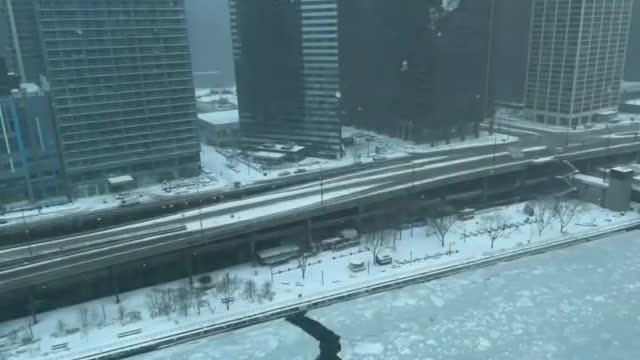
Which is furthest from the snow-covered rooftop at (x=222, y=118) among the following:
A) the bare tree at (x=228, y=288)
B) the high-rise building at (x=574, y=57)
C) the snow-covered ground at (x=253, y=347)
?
the snow-covered ground at (x=253, y=347)

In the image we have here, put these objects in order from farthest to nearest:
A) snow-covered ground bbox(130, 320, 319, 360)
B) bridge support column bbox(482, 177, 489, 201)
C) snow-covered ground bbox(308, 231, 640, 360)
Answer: bridge support column bbox(482, 177, 489, 201) → snow-covered ground bbox(130, 320, 319, 360) → snow-covered ground bbox(308, 231, 640, 360)

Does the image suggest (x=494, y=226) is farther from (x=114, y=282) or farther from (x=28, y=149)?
(x=28, y=149)

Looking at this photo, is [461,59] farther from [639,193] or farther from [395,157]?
[639,193]

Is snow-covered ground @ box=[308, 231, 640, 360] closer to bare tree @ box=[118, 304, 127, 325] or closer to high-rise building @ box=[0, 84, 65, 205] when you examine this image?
bare tree @ box=[118, 304, 127, 325]

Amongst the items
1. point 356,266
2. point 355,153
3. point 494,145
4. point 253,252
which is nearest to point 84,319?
point 253,252

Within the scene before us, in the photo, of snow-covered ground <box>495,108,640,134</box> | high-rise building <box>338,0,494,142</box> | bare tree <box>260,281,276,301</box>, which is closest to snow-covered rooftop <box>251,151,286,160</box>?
high-rise building <box>338,0,494,142</box>

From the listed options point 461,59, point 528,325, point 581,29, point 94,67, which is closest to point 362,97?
point 461,59

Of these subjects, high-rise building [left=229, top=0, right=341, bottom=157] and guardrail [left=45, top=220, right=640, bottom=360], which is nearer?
guardrail [left=45, top=220, right=640, bottom=360]
